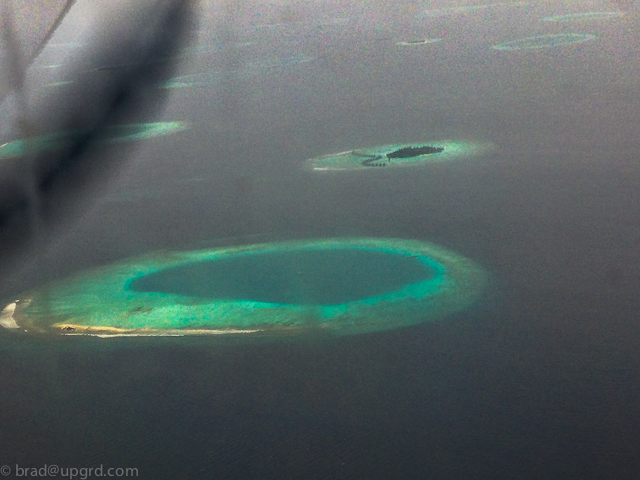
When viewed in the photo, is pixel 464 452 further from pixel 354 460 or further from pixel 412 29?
pixel 412 29

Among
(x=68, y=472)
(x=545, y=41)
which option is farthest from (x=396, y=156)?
(x=545, y=41)

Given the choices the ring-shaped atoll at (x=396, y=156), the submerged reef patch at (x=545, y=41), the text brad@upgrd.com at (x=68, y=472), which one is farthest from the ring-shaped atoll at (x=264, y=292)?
the submerged reef patch at (x=545, y=41)

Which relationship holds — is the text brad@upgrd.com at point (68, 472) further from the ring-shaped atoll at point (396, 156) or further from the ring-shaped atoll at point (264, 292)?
the ring-shaped atoll at point (396, 156)

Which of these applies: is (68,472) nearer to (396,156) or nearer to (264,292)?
(264,292)

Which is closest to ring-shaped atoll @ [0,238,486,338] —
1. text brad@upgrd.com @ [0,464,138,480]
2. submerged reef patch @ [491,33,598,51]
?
text brad@upgrd.com @ [0,464,138,480]

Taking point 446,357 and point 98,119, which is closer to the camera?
point 446,357

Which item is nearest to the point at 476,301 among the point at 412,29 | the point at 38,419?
the point at 38,419
